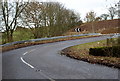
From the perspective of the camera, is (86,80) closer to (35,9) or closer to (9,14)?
(9,14)

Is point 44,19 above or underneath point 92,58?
above

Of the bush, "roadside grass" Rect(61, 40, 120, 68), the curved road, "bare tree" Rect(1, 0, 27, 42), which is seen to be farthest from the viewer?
"bare tree" Rect(1, 0, 27, 42)

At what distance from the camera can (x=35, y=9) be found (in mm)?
37031

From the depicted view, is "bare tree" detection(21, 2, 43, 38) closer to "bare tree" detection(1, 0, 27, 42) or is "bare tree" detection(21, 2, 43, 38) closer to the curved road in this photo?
"bare tree" detection(1, 0, 27, 42)

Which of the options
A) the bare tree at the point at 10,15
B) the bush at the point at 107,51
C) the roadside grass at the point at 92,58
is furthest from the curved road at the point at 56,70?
the bare tree at the point at 10,15

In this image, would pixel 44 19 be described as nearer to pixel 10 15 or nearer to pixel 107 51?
pixel 10 15

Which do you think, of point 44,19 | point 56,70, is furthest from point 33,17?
point 56,70

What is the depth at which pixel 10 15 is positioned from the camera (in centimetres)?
3322

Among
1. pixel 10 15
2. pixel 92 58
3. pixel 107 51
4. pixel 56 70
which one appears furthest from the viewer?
pixel 10 15

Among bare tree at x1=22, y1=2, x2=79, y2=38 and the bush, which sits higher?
bare tree at x1=22, y1=2, x2=79, y2=38

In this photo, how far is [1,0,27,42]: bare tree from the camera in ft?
106

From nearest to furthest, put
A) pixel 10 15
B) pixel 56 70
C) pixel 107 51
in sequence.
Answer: pixel 56 70 → pixel 107 51 → pixel 10 15

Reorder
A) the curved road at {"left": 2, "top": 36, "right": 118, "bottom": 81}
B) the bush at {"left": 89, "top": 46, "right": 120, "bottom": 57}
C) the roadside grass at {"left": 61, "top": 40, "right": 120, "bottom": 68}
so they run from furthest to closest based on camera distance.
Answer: the bush at {"left": 89, "top": 46, "right": 120, "bottom": 57}
the roadside grass at {"left": 61, "top": 40, "right": 120, "bottom": 68}
the curved road at {"left": 2, "top": 36, "right": 118, "bottom": 81}

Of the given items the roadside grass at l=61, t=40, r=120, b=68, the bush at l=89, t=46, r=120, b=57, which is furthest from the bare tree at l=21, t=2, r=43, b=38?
the bush at l=89, t=46, r=120, b=57
